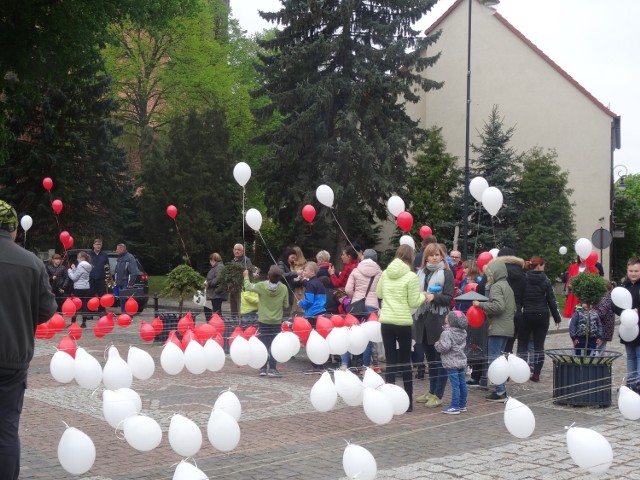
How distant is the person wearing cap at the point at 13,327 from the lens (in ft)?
15.3

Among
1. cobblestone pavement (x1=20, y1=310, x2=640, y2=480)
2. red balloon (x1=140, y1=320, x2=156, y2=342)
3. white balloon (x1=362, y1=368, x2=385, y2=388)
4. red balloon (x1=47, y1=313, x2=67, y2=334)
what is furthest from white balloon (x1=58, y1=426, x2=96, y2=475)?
red balloon (x1=140, y1=320, x2=156, y2=342)

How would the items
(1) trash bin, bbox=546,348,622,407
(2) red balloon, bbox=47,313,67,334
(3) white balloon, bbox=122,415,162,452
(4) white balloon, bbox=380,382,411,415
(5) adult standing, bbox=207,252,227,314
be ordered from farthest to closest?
(5) adult standing, bbox=207,252,227,314, (2) red balloon, bbox=47,313,67,334, (1) trash bin, bbox=546,348,622,407, (4) white balloon, bbox=380,382,411,415, (3) white balloon, bbox=122,415,162,452

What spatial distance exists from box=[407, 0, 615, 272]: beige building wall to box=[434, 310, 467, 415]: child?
29.8 m

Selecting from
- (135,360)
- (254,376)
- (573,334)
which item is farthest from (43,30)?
(573,334)

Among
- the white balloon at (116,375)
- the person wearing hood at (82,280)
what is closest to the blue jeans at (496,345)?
the white balloon at (116,375)

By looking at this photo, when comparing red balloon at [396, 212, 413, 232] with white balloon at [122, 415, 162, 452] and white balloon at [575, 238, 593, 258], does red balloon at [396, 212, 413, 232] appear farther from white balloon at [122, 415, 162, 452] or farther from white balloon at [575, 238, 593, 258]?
white balloon at [122, 415, 162, 452]

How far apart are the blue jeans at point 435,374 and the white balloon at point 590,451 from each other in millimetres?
3884

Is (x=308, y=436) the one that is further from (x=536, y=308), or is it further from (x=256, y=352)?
(x=536, y=308)

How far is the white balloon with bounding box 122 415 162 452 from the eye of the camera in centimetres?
603

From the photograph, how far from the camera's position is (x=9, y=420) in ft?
15.4

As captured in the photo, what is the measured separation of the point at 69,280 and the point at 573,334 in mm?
12877

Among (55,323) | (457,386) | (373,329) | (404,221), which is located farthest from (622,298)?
(55,323)

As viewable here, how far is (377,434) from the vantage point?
820cm

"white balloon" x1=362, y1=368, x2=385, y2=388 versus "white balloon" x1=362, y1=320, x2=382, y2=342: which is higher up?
"white balloon" x1=362, y1=320, x2=382, y2=342
